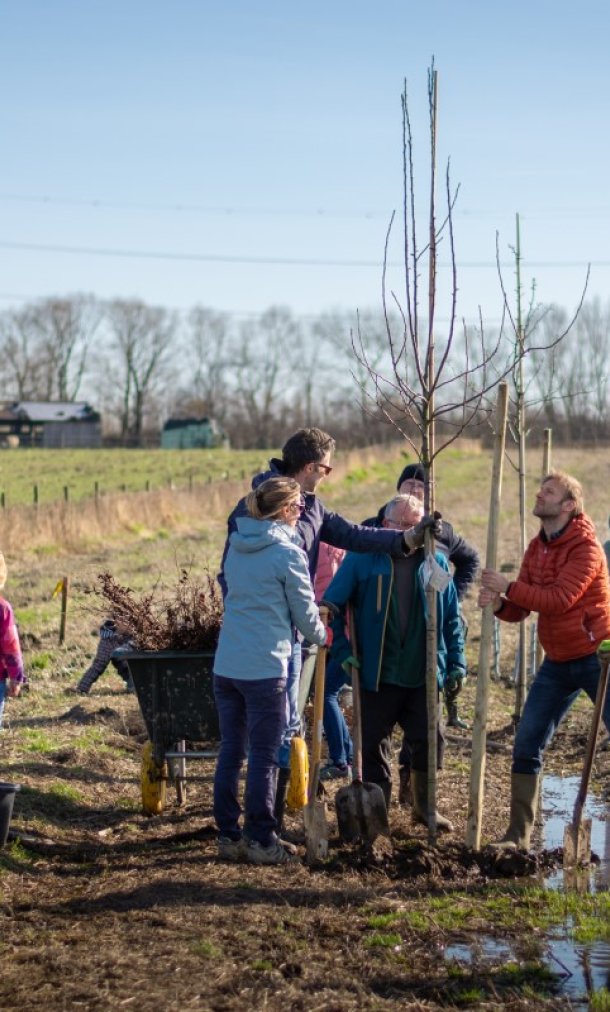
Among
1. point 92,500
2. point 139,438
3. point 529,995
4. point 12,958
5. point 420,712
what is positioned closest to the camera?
point 529,995

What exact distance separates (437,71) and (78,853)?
13.7 ft

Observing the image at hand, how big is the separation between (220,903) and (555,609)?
1.99 m

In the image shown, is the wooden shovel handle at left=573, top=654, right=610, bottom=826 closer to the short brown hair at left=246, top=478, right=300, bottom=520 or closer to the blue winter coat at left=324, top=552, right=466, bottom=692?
the blue winter coat at left=324, top=552, right=466, bottom=692

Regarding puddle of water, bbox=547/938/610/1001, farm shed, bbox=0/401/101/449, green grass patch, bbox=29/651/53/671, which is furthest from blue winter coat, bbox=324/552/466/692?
farm shed, bbox=0/401/101/449

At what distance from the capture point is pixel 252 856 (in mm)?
6059

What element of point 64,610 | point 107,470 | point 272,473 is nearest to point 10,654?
point 272,473

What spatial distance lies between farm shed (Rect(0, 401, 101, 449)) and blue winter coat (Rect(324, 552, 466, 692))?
8128cm

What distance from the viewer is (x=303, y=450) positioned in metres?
6.39

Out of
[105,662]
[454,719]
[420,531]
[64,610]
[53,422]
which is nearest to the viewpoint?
[420,531]

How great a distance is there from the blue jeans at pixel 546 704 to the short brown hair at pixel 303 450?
1.49 metres

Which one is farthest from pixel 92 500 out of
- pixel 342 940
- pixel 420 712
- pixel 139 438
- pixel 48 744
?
pixel 139 438

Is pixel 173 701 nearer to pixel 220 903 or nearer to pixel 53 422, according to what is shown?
pixel 220 903

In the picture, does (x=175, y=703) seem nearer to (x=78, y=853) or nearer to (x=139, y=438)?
(x=78, y=853)

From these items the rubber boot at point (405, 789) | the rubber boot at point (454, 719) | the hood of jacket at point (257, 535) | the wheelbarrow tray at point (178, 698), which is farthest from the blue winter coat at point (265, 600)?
the rubber boot at point (454, 719)
